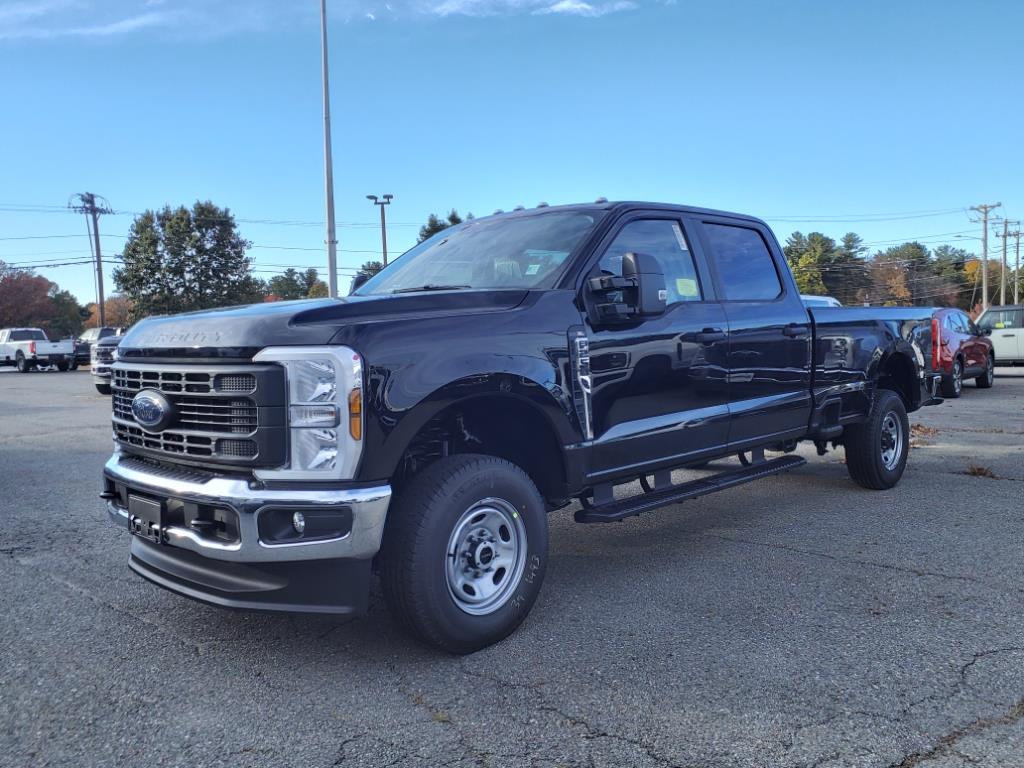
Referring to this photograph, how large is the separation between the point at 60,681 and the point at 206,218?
147 feet

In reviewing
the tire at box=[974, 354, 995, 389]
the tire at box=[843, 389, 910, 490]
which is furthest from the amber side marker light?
the tire at box=[974, 354, 995, 389]

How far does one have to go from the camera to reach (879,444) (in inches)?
257

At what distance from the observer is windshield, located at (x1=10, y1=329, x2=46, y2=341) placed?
114ft

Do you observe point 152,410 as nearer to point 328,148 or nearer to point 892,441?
point 892,441

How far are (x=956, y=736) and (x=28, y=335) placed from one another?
128 ft

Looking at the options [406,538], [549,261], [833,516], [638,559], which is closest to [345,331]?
[406,538]

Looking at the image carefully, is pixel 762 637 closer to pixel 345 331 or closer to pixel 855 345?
pixel 345 331

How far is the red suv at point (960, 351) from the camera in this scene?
14.3m

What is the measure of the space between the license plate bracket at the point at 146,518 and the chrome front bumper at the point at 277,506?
163 mm

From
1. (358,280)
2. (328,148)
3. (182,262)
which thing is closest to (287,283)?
(182,262)

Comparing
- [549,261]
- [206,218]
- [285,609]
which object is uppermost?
[206,218]

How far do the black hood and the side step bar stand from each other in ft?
3.70

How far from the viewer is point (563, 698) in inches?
121

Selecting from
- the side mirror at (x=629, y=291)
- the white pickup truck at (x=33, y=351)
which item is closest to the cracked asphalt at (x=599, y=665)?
the side mirror at (x=629, y=291)
